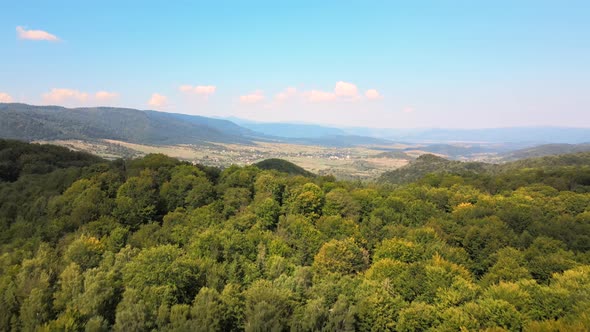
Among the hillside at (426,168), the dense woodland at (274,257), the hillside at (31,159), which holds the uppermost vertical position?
the hillside at (31,159)

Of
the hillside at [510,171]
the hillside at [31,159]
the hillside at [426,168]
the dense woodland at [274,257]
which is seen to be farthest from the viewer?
the hillside at [426,168]

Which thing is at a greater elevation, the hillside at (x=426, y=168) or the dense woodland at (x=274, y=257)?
the dense woodland at (x=274, y=257)

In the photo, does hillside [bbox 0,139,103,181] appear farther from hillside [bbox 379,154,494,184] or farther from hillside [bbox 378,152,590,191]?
hillside [bbox 379,154,494,184]

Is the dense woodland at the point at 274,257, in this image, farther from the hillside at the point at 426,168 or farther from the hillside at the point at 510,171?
the hillside at the point at 426,168

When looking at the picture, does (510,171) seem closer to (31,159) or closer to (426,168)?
(426,168)

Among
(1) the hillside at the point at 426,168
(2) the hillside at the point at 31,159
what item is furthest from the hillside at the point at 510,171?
(2) the hillside at the point at 31,159

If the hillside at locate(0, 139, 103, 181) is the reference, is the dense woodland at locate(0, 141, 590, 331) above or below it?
below

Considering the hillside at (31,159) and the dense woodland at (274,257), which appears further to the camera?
the hillside at (31,159)

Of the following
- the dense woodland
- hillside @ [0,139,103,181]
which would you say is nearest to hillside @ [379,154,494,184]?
the dense woodland
